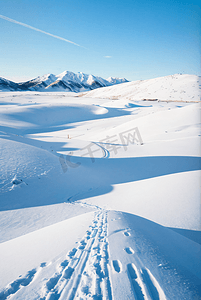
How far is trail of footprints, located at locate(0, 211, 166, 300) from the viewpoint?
1.20 meters

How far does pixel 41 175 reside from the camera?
4402 millimetres

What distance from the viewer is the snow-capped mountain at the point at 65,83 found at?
3410 inches

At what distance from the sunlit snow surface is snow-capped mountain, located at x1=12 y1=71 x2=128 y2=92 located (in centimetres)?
8991

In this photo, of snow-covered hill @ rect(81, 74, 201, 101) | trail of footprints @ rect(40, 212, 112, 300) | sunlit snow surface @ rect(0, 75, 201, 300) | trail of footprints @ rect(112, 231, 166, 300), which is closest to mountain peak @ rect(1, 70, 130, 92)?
snow-covered hill @ rect(81, 74, 201, 101)

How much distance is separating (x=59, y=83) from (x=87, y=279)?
10386 cm

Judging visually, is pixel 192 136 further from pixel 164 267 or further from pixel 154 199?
pixel 164 267

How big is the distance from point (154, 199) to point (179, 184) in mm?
919

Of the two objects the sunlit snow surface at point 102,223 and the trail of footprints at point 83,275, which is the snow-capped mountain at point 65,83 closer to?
the sunlit snow surface at point 102,223

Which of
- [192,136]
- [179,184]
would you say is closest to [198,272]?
[179,184]

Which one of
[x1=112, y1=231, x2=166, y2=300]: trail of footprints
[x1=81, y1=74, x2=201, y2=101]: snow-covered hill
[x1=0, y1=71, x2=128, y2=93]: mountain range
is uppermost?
[x1=0, y1=71, x2=128, y2=93]: mountain range

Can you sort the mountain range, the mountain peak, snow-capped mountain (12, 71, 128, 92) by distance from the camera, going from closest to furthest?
1. the mountain range
2. snow-capped mountain (12, 71, 128, 92)
3. the mountain peak

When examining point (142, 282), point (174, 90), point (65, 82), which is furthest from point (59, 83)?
point (142, 282)

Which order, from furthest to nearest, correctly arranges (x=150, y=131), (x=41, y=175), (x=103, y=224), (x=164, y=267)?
(x=150, y=131), (x=41, y=175), (x=103, y=224), (x=164, y=267)

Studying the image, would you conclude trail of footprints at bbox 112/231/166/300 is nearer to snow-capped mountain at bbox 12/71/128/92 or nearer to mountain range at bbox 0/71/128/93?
mountain range at bbox 0/71/128/93
